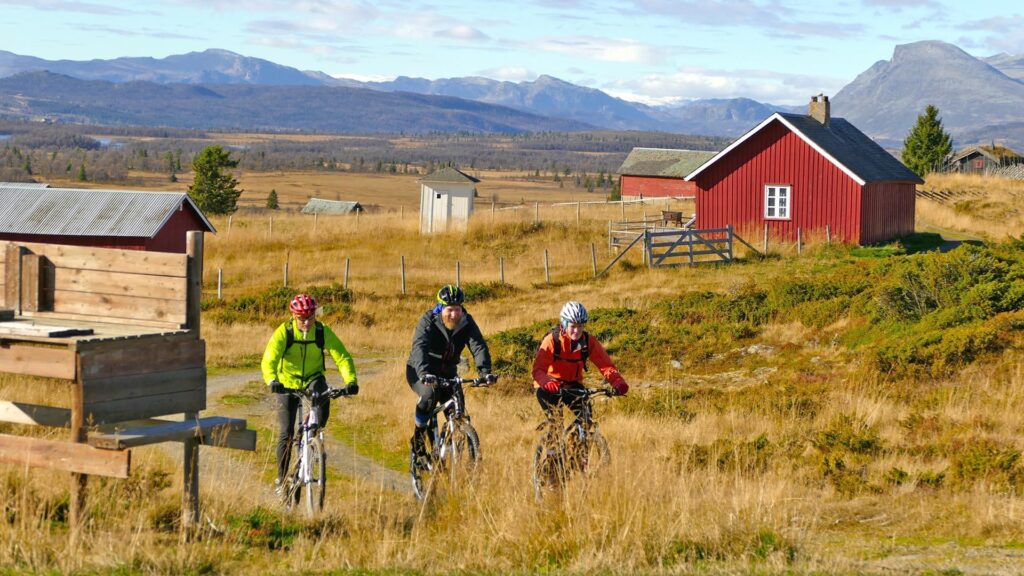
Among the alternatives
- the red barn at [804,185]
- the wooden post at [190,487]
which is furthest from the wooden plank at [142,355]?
the red barn at [804,185]

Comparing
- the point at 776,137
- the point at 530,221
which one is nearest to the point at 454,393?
the point at 776,137

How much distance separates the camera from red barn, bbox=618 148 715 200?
73.1 metres

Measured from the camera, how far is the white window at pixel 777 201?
39.6m

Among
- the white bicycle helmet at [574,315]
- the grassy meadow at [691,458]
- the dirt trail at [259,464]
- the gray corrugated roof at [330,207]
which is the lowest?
the dirt trail at [259,464]

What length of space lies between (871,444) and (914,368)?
170 inches

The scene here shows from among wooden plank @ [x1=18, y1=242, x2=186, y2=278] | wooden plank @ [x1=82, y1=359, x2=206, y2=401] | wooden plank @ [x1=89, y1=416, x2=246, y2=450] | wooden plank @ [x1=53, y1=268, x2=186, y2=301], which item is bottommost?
wooden plank @ [x1=89, y1=416, x2=246, y2=450]

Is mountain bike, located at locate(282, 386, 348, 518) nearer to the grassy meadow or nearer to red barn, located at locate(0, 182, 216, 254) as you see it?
the grassy meadow

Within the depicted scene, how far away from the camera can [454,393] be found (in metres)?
9.98

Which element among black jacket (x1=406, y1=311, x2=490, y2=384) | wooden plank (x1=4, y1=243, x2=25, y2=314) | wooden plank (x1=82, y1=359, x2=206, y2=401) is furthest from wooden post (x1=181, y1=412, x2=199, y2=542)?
black jacket (x1=406, y1=311, x2=490, y2=384)

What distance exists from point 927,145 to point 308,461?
226 ft

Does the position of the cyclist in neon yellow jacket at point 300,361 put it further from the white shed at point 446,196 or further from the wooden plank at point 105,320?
the white shed at point 446,196

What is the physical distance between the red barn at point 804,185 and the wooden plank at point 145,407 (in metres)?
31.9

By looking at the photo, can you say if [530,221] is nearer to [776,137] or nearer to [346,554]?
[776,137]

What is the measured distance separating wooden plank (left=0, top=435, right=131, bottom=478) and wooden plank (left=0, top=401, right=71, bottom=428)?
1.16 feet
